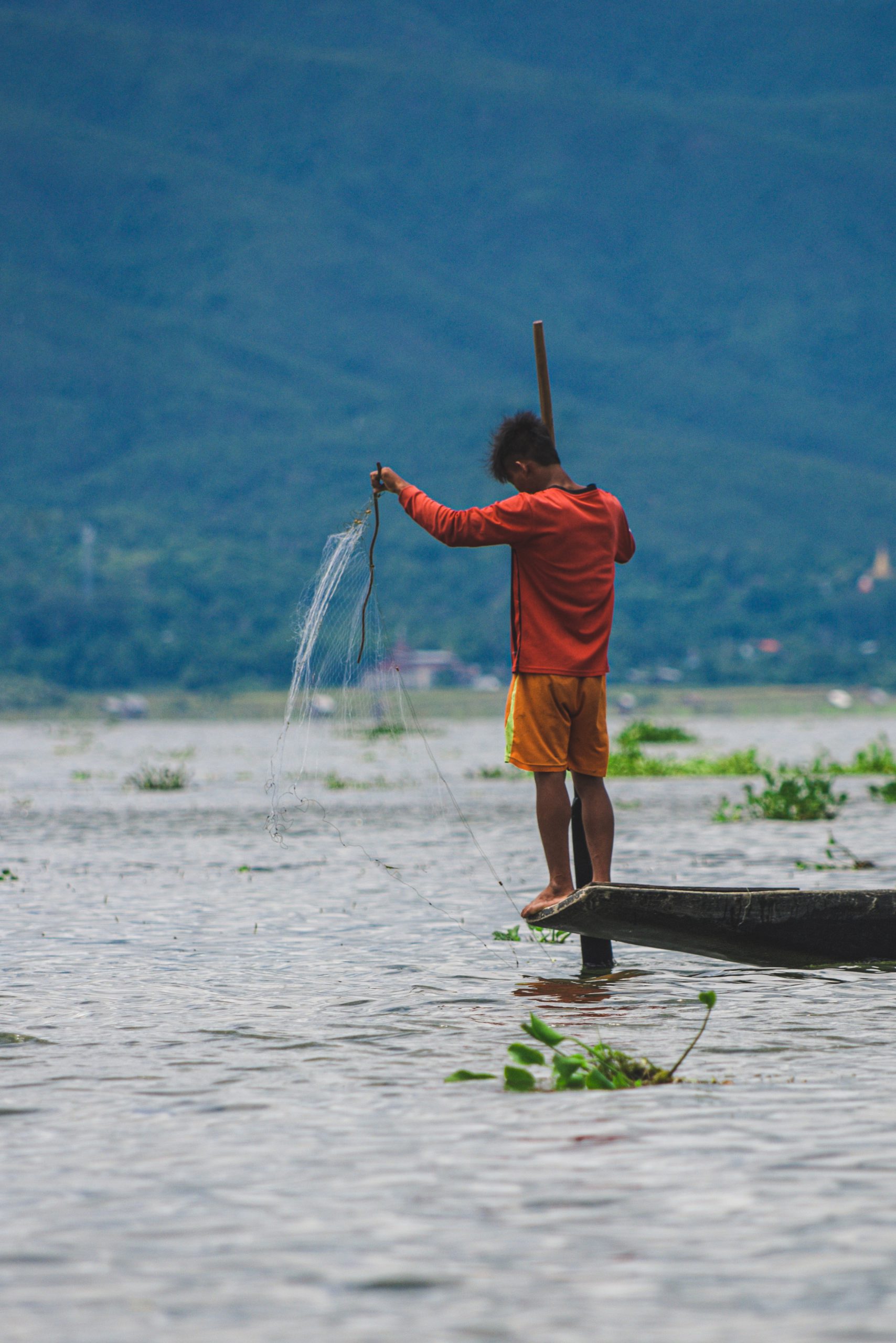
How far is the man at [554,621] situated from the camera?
780 centimetres

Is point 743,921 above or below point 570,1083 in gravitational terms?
above

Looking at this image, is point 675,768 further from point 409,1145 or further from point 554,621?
point 409,1145

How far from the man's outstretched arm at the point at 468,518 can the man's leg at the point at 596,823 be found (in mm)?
1109

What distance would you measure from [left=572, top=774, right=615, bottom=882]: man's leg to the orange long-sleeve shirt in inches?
19.6

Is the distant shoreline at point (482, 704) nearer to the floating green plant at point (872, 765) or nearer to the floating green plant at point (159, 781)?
the floating green plant at point (872, 765)

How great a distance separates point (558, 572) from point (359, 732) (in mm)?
7729

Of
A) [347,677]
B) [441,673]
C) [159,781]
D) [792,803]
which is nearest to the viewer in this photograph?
[347,677]

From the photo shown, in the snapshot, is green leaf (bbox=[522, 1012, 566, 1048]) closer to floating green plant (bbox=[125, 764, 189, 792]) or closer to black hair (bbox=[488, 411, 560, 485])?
black hair (bbox=[488, 411, 560, 485])

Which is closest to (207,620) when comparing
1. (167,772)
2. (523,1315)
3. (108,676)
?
(108,676)

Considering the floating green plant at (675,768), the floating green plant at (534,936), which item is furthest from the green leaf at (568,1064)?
the floating green plant at (675,768)

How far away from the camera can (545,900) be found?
7945 mm

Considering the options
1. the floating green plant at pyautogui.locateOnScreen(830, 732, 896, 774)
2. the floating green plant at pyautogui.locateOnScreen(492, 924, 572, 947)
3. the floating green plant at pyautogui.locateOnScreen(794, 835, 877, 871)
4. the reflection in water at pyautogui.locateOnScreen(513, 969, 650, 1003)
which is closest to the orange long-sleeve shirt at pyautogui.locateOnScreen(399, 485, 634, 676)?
the reflection in water at pyautogui.locateOnScreen(513, 969, 650, 1003)

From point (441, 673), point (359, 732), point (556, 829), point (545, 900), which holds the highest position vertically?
point (441, 673)

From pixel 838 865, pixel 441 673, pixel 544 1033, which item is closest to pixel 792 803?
pixel 838 865
